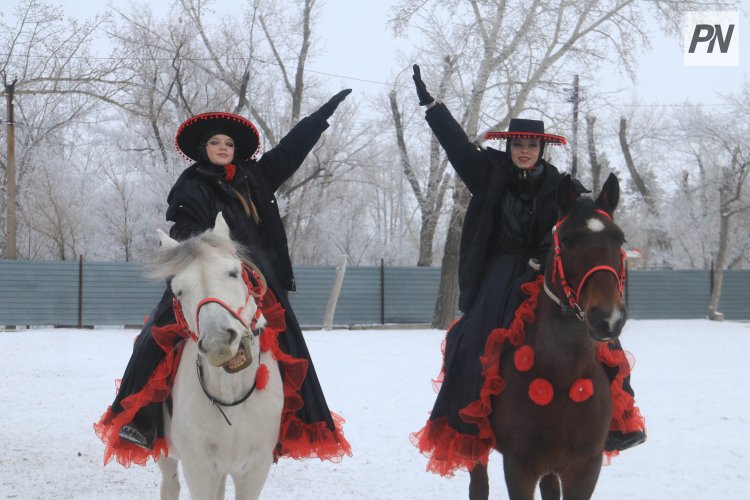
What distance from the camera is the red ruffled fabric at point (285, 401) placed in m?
4.41

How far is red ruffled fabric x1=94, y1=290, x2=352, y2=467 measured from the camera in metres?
4.41

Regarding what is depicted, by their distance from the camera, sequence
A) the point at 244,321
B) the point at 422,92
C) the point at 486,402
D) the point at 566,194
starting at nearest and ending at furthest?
the point at 244,321, the point at 566,194, the point at 486,402, the point at 422,92

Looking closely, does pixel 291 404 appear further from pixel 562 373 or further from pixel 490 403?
pixel 562 373

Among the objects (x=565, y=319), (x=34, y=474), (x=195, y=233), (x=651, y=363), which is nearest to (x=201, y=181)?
(x=195, y=233)

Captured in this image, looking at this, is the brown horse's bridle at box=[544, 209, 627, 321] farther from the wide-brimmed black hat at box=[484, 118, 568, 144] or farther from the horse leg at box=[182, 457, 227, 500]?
the horse leg at box=[182, 457, 227, 500]

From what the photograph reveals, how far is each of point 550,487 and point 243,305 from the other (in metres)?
2.30

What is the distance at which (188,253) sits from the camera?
3.77 meters

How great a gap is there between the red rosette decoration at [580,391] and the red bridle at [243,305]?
5.43 ft

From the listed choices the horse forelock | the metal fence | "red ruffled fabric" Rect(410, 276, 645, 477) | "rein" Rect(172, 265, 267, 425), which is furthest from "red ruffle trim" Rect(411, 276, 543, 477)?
the metal fence

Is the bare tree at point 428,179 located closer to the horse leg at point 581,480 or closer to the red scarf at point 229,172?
the red scarf at point 229,172

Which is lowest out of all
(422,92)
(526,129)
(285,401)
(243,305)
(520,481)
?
(520,481)

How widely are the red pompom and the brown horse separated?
4.30ft

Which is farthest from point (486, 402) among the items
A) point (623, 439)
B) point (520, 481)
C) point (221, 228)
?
point (221, 228)

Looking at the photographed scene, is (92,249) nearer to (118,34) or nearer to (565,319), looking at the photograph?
(118,34)
